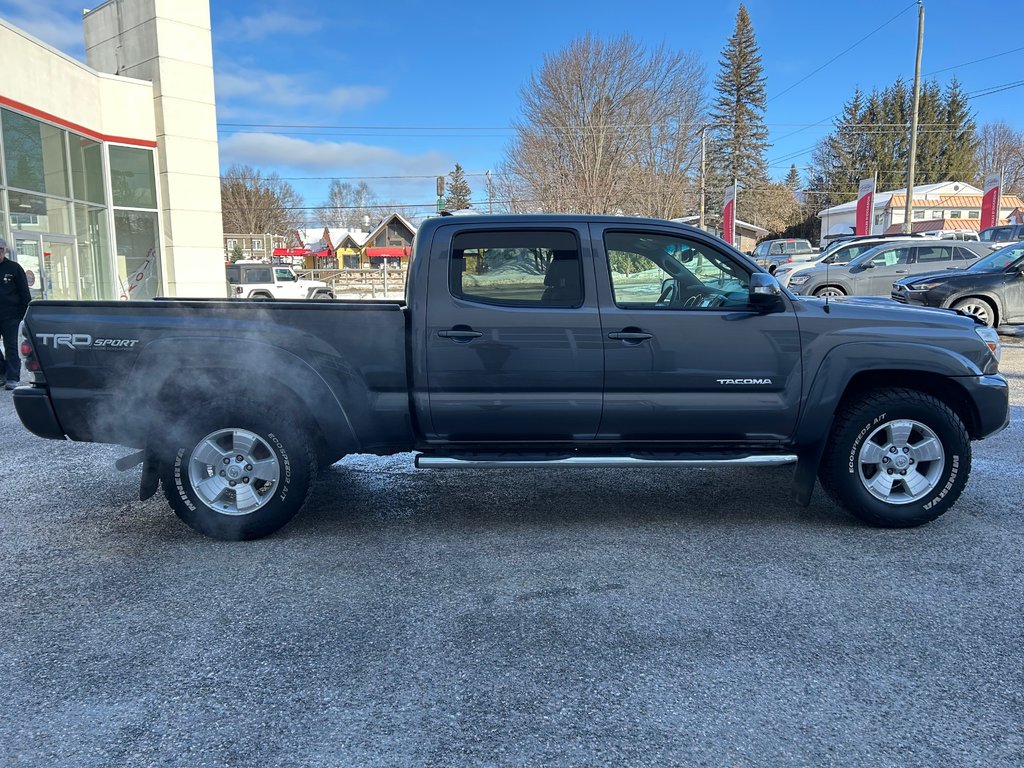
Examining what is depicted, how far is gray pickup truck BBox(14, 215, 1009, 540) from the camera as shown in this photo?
420 cm

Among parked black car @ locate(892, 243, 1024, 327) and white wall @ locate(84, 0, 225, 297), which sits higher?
white wall @ locate(84, 0, 225, 297)

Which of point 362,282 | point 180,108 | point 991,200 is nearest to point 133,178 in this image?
point 180,108

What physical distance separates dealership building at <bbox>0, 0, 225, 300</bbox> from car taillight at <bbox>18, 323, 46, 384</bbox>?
1405 centimetres

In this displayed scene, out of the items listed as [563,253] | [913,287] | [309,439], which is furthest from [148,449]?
[913,287]

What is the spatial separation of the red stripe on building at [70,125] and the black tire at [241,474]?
14.6 meters

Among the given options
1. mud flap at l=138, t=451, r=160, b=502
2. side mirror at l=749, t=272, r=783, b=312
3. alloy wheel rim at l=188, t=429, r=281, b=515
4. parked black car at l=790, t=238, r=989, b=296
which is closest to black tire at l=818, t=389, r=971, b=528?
side mirror at l=749, t=272, r=783, b=312

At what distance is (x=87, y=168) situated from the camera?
19.0 metres

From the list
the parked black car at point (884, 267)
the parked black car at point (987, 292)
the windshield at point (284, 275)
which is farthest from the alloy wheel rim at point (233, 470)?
the windshield at point (284, 275)

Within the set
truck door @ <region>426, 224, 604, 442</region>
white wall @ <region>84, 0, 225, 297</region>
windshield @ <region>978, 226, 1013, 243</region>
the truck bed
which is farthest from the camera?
windshield @ <region>978, 226, 1013, 243</region>

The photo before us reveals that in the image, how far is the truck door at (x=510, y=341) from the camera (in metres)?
4.28

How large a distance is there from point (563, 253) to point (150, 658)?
2.97 metres

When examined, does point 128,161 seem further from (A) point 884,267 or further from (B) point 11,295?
(A) point 884,267

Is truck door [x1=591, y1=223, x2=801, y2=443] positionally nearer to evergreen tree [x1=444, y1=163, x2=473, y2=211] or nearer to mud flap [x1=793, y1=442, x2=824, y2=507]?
mud flap [x1=793, y1=442, x2=824, y2=507]

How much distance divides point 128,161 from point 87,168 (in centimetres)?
124
